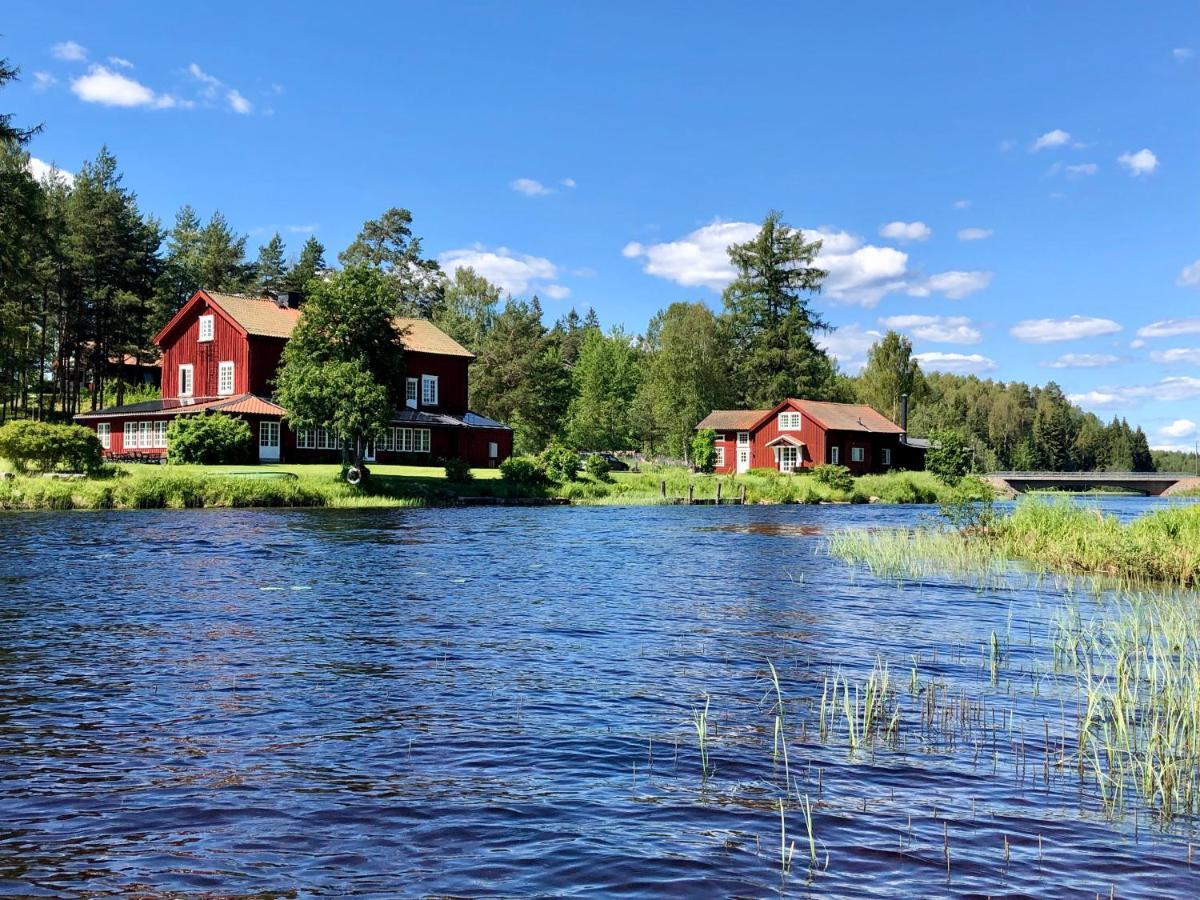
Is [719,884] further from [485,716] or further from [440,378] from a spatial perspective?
[440,378]

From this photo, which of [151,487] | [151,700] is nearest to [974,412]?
[151,487]

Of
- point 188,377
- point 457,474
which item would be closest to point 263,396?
point 188,377

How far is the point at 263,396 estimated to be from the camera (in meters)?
56.5

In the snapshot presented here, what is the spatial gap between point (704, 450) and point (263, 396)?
123 feet

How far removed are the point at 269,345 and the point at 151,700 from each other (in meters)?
49.6

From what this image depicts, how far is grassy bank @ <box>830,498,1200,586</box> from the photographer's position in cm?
2048

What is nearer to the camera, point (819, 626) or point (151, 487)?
point (819, 626)

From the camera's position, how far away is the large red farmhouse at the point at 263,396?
178 feet

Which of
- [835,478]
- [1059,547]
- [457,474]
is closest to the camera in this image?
[1059,547]

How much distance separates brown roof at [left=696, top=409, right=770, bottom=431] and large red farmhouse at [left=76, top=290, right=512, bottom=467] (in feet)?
79.4

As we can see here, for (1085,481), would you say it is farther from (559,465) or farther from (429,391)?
(429,391)

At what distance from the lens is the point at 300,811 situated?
7.32 metres

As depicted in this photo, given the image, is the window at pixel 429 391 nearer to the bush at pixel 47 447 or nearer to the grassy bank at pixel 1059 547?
the bush at pixel 47 447

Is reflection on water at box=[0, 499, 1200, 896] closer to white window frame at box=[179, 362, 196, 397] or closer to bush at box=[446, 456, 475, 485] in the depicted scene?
bush at box=[446, 456, 475, 485]
